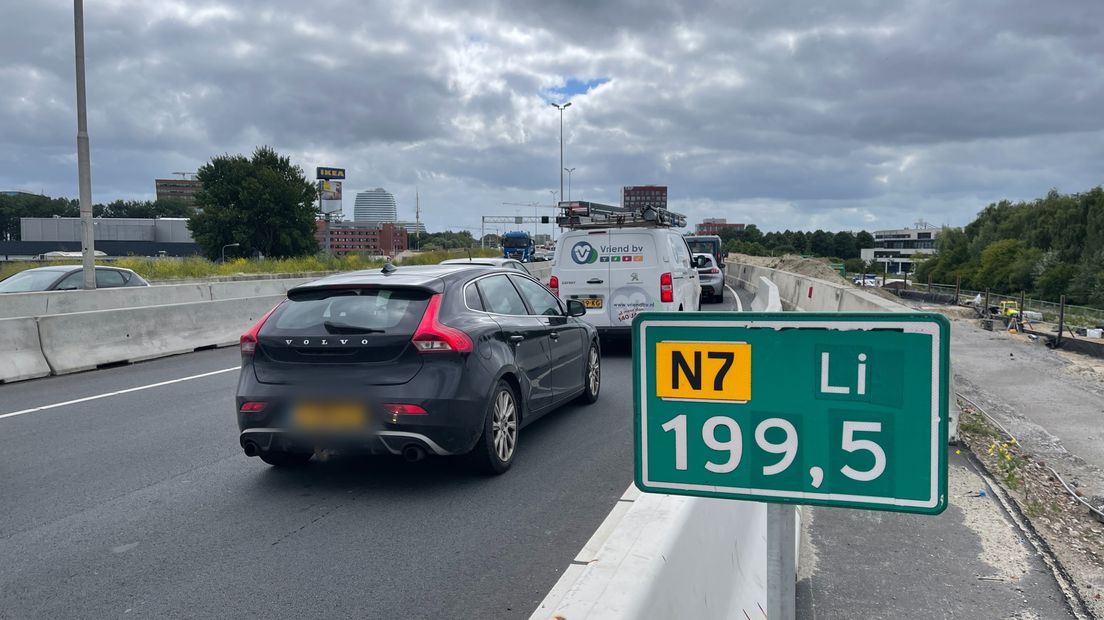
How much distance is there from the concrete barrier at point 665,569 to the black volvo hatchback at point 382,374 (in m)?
2.82

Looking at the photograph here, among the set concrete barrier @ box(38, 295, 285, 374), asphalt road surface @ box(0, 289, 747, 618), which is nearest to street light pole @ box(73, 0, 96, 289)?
concrete barrier @ box(38, 295, 285, 374)

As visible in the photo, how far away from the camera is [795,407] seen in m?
1.97

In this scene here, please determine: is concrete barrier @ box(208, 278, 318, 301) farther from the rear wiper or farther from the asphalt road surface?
the rear wiper

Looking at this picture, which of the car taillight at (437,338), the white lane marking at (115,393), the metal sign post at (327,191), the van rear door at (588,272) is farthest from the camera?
the metal sign post at (327,191)

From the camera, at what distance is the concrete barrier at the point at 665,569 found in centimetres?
201

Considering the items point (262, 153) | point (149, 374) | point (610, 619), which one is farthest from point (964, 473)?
point (262, 153)

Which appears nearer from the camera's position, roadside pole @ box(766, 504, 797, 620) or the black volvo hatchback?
roadside pole @ box(766, 504, 797, 620)

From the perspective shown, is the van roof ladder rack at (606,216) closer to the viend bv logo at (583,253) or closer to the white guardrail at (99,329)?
the viend bv logo at (583,253)

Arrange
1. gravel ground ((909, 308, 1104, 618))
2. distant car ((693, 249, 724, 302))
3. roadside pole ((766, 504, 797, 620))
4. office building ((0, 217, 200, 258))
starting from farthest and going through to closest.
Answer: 1. office building ((0, 217, 200, 258))
2. distant car ((693, 249, 724, 302))
3. gravel ground ((909, 308, 1104, 618))
4. roadside pole ((766, 504, 797, 620))

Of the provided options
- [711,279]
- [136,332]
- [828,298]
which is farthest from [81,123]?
[711,279]

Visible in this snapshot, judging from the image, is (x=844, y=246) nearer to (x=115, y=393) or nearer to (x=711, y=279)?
(x=711, y=279)

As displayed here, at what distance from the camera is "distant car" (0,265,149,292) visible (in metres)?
17.1

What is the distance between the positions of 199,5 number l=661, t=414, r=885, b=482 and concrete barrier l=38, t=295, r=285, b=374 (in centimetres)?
1220

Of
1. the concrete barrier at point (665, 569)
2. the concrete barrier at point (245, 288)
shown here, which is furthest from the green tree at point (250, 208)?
the concrete barrier at point (665, 569)
